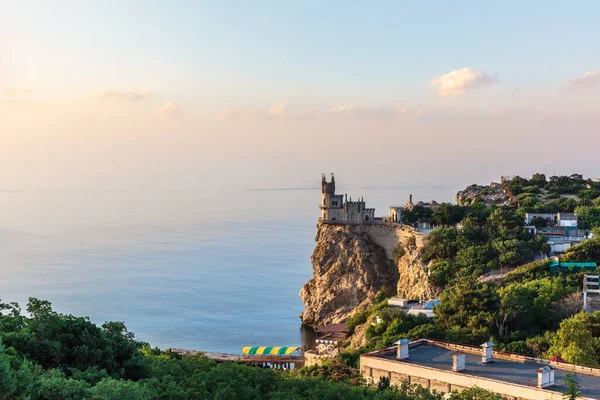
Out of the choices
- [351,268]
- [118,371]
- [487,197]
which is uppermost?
[487,197]

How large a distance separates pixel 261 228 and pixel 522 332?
353 ft

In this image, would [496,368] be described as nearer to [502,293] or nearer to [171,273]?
[502,293]

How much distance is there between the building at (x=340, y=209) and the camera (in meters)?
71.4

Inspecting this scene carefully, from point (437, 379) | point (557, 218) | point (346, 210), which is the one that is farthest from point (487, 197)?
point (437, 379)

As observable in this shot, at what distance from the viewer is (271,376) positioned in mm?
23750

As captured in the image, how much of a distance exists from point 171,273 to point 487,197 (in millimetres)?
41815

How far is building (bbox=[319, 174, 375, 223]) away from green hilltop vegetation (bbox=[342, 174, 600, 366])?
722 centimetres

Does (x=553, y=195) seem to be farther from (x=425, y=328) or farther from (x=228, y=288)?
(x=425, y=328)

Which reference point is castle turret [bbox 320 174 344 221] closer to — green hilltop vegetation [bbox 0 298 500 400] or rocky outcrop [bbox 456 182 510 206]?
rocky outcrop [bbox 456 182 510 206]

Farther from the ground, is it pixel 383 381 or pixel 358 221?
pixel 358 221

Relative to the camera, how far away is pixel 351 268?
67.8 metres

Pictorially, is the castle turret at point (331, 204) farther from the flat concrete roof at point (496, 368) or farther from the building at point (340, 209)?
the flat concrete roof at point (496, 368)

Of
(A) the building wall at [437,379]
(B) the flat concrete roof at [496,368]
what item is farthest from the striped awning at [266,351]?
(A) the building wall at [437,379]

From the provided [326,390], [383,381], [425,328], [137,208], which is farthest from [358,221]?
[137,208]
